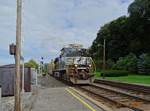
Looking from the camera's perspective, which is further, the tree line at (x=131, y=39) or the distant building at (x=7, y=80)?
the tree line at (x=131, y=39)

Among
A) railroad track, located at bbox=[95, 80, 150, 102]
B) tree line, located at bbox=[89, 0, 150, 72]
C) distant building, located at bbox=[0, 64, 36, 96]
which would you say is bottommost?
railroad track, located at bbox=[95, 80, 150, 102]

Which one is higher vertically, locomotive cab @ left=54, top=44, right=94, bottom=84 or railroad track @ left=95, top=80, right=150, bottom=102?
locomotive cab @ left=54, top=44, right=94, bottom=84

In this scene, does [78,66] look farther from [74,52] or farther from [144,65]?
[144,65]

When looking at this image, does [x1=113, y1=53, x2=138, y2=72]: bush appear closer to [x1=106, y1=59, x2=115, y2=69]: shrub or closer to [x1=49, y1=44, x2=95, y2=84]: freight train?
[x1=106, y1=59, x2=115, y2=69]: shrub

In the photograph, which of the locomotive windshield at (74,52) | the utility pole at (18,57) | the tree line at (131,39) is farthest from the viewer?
the tree line at (131,39)

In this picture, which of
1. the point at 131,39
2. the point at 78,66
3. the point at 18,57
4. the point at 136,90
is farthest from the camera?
the point at 131,39

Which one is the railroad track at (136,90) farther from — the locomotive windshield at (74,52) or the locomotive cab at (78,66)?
the locomotive windshield at (74,52)

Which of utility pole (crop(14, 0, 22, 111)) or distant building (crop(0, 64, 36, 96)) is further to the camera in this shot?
distant building (crop(0, 64, 36, 96))

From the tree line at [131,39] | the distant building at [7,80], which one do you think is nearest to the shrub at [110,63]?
the tree line at [131,39]

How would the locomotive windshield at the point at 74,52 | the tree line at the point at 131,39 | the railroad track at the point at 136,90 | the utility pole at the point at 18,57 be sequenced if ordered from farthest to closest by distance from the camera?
the tree line at the point at 131,39 → the locomotive windshield at the point at 74,52 → the railroad track at the point at 136,90 → the utility pole at the point at 18,57

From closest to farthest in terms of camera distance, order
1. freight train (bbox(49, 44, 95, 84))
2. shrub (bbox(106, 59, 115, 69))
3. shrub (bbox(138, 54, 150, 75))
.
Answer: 1. freight train (bbox(49, 44, 95, 84))
2. shrub (bbox(138, 54, 150, 75))
3. shrub (bbox(106, 59, 115, 69))

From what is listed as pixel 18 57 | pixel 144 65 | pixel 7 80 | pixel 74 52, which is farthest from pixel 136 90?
pixel 144 65

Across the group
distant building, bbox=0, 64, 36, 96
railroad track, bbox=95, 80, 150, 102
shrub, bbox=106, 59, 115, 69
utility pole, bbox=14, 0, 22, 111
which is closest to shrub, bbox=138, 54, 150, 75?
shrub, bbox=106, 59, 115, 69

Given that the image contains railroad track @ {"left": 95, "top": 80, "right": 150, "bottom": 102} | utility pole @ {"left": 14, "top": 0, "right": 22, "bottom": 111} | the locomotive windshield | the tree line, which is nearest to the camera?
utility pole @ {"left": 14, "top": 0, "right": 22, "bottom": 111}
